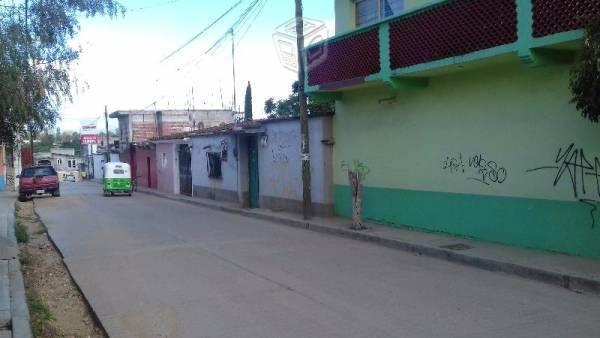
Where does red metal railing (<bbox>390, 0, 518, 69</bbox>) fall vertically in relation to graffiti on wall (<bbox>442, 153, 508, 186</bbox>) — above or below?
above

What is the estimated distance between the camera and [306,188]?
15562 millimetres

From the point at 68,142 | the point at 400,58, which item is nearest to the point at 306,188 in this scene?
the point at 400,58

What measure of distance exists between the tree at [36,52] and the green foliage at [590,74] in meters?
6.60

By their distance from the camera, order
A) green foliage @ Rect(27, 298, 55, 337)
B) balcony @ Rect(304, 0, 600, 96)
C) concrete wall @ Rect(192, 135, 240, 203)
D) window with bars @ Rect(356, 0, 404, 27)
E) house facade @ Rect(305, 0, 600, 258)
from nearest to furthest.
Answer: green foliage @ Rect(27, 298, 55, 337)
balcony @ Rect(304, 0, 600, 96)
house facade @ Rect(305, 0, 600, 258)
window with bars @ Rect(356, 0, 404, 27)
concrete wall @ Rect(192, 135, 240, 203)

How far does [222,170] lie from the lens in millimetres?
24359

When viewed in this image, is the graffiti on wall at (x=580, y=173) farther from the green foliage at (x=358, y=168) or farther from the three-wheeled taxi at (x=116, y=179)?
the three-wheeled taxi at (x=116, y=179)

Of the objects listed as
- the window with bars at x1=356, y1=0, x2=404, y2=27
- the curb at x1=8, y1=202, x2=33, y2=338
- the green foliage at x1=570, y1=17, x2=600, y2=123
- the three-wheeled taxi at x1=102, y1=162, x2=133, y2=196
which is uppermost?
the window with bars at x1=356, y1=0, x2=404, y2=27

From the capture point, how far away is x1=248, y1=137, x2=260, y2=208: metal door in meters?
20.9

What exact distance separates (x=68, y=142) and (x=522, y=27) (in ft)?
372

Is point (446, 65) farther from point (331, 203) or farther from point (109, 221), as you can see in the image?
point (109, 221)

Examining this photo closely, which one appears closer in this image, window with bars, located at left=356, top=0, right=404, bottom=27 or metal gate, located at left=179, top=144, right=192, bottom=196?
window with bars, located at left=356, top=0, right=404, bottom=27

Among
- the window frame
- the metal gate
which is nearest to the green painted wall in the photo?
the window frame

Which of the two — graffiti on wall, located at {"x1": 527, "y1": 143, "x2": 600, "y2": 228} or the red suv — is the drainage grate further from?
the red suv

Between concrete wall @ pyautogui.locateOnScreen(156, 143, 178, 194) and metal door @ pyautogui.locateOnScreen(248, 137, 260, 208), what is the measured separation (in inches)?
455
